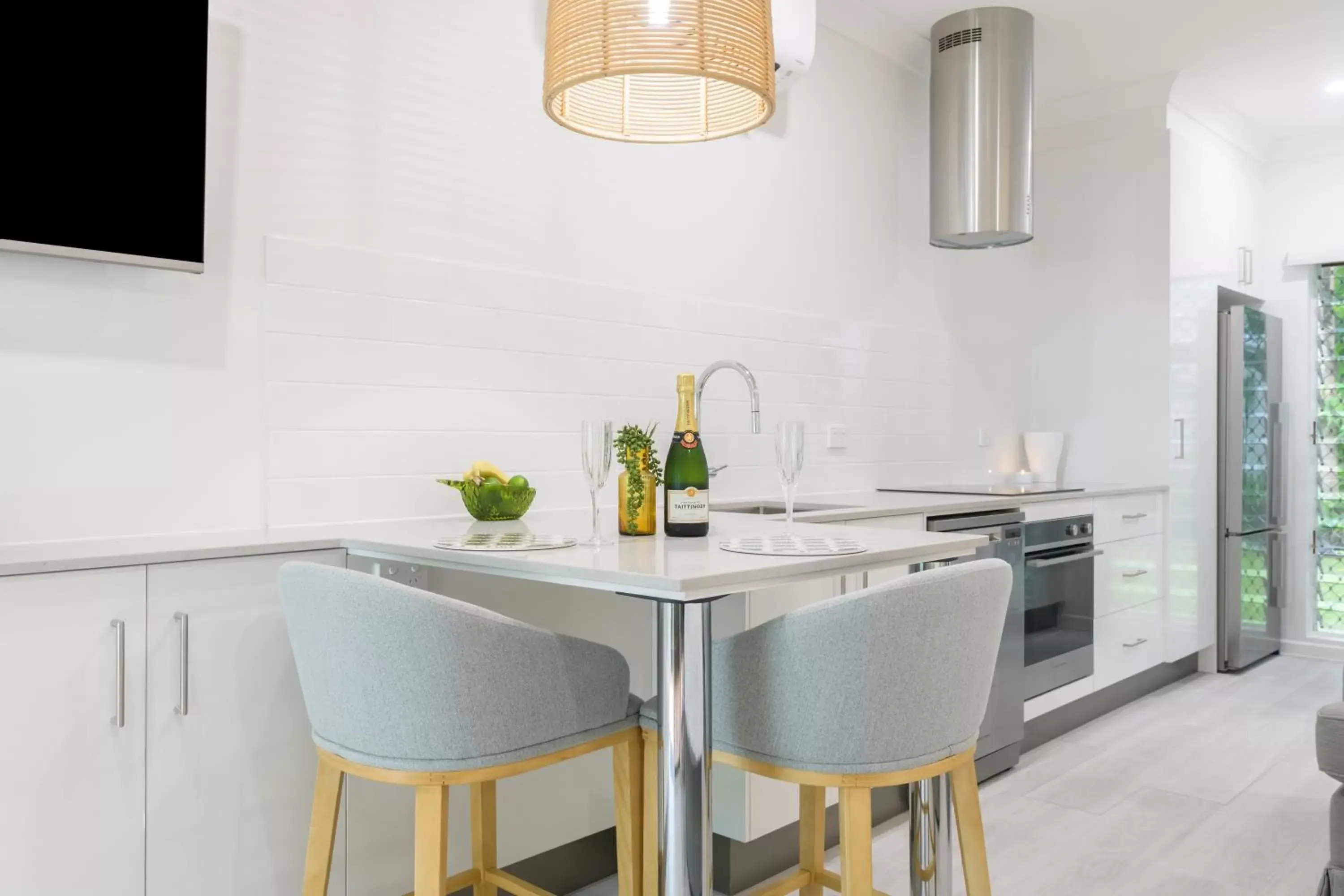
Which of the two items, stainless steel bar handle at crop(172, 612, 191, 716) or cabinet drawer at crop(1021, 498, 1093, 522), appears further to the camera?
cabinet drawer at crop(1021, 498, 1093, 522)

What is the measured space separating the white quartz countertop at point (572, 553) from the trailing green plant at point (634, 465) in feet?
0.23

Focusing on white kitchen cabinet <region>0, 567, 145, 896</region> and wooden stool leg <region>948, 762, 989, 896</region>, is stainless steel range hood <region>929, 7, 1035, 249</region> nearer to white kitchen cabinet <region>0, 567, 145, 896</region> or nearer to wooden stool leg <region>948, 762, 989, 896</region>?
wooden stool leg <region>948, 762, 989, 896</region>

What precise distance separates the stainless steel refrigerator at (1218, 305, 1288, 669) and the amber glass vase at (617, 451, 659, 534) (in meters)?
3.76

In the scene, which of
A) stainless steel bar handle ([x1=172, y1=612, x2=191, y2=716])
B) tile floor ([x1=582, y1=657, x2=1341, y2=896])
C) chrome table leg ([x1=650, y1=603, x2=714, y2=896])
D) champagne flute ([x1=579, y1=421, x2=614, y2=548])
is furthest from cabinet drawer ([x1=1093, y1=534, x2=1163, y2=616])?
stainless steel bar handle ([x1=172, y1=612, x2=191, y2=716])

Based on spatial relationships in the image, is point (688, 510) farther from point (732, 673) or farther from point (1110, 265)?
point (1110, 265)

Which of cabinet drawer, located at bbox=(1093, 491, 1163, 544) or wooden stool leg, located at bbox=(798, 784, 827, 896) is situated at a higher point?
cabinet drawer, located at bbox=(1093, 491, 1163, 544)

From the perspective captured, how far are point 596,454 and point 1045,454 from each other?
130 inches

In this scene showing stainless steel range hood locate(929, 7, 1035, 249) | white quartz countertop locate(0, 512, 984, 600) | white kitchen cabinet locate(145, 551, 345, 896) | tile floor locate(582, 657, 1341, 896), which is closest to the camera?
white quartz countertop locate(0, 512, 984, 600)

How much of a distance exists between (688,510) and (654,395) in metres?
1.13

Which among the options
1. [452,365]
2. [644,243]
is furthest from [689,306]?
[452,365]

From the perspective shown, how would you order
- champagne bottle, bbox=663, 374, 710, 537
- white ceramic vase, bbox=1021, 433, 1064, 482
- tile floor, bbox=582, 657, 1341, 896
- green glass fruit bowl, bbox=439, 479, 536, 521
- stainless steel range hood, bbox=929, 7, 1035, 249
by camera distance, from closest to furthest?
→ champagne bottle, bbox=663, 374, 710, 537 → green glass fruit bowl, bbox=439, 479, 536, 521 → tile floor, bbox=582, 657, 1341, 896 → stainless steel range hood, bbox=929, 7, 1035, 249 → white ceramic vase, bbox=1021, 433, 1064, 482

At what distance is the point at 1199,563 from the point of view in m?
4.41

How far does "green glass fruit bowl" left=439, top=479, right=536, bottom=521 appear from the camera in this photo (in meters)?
2.14

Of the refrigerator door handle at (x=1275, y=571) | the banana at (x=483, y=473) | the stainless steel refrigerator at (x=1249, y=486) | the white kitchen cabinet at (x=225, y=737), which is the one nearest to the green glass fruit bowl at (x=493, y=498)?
the banana at (x=483, y=473)
